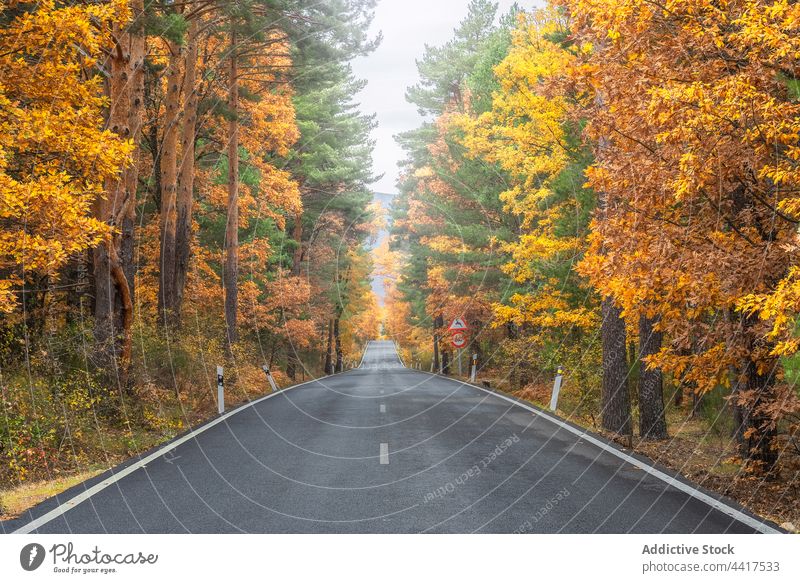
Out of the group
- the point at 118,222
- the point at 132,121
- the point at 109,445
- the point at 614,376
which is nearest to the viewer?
the point at 109,445

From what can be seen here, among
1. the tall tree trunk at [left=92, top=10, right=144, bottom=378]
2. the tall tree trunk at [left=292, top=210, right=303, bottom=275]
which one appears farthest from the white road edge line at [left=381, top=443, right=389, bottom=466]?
the tall tree trunk at [left=292, top=210, right=303, bottom=275]

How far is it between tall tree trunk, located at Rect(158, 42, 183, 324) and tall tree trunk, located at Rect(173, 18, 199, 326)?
451 mm

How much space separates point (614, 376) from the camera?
46.7 ft

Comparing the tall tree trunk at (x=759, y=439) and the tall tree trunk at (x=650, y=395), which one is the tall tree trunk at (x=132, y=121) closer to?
the tall tree trunk at (x=650, y=395)

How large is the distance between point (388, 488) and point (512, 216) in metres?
23.2

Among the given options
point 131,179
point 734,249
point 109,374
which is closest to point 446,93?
point 131,179

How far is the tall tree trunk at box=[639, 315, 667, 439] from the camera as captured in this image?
13.5m

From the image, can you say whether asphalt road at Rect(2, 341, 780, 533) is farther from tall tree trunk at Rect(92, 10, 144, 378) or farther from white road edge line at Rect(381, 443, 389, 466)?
tall tree trunk at Rect(92, 10, 144, 378)

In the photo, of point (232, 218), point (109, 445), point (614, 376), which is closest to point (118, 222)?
point (109, 445)

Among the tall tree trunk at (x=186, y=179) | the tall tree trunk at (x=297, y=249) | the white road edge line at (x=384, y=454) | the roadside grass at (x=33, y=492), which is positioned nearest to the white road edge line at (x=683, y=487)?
the white road edge line at (x=384, y=454)

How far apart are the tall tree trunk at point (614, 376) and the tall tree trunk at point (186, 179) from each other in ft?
43.7

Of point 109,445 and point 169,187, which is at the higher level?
point 169,187

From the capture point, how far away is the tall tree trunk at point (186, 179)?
2258 cm

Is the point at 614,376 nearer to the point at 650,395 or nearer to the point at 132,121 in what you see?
the point at 650,395
